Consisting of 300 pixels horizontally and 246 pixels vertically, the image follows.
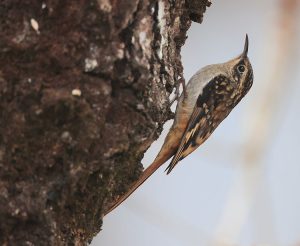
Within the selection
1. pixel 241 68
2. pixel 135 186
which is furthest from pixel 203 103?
pixel 135 186

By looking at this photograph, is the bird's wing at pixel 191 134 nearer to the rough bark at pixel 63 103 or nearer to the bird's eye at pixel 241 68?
the bird's eye at pixel 241 68

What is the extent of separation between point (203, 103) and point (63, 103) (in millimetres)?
1594

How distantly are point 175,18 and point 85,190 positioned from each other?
0.92 metres

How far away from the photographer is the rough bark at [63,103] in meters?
2.04

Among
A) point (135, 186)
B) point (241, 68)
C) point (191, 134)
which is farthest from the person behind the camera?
point (241, 68)

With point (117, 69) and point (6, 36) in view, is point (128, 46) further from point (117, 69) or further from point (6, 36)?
point (6, 36)

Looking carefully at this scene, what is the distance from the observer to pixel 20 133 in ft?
6.72

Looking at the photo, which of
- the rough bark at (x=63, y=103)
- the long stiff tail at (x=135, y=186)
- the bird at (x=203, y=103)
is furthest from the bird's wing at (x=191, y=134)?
the rough bark at (x=63, y=103)

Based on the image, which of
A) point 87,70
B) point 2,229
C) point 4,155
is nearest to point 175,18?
point 87,70

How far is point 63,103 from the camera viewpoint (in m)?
2.04

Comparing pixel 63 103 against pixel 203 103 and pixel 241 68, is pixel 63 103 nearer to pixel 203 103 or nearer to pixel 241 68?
pixel 203 103

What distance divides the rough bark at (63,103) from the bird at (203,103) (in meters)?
0.96

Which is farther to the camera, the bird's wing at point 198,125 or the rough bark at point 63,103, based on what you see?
the bird's wing at point 198,125

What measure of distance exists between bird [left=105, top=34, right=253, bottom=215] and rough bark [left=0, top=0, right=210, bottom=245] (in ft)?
3.16
